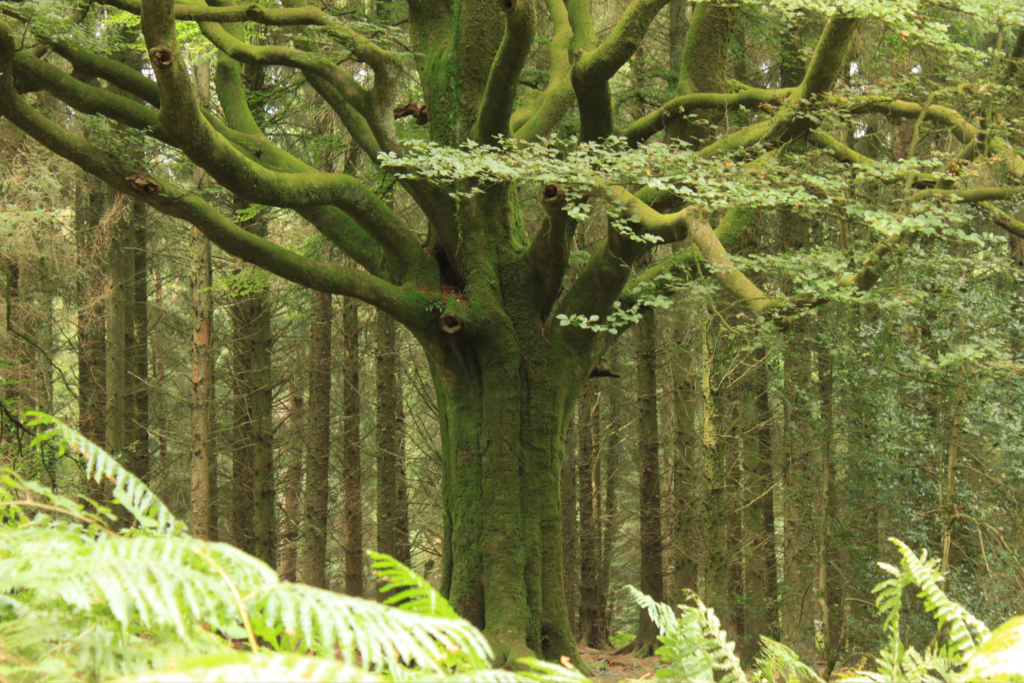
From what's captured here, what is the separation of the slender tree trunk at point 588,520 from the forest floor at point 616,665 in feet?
2.47

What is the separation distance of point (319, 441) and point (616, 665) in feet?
21.6

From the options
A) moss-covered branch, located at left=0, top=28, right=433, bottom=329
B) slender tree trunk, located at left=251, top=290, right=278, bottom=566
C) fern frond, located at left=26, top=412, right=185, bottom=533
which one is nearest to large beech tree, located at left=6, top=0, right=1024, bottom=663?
moss-covered branch, located at left=0, top=28, right=433, bottom=329

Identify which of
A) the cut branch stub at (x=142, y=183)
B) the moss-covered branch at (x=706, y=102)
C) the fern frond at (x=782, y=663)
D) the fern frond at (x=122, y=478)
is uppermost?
the moss-covered branch at (x=706, y=102)

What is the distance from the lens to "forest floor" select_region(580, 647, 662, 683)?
31.4ft

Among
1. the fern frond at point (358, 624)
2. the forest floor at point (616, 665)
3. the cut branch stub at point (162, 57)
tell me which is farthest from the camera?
the forest floor at point (616, 665)

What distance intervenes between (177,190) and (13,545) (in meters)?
5.52

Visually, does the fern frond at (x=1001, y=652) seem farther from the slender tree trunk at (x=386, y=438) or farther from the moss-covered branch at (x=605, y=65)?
the slender tree trunk at (x=386, y=438)

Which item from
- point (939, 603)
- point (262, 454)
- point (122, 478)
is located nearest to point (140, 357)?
point (262, 454)

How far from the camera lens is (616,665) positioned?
1137 centimetres

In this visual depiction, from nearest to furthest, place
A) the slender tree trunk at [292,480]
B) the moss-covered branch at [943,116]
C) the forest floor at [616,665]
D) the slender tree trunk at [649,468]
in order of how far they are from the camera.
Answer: the moss-covered branch at [943,116]
the forest floor at [616,665]
the slender tree trunk at [649,468]
the slender tree trunk at [292,480]

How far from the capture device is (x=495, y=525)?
274 inches

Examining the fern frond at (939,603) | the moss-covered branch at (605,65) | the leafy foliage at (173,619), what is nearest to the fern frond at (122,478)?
the leafy foliage at (173,619)

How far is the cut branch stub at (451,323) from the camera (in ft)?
23.1

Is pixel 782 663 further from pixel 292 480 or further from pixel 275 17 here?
pixel 292 480
